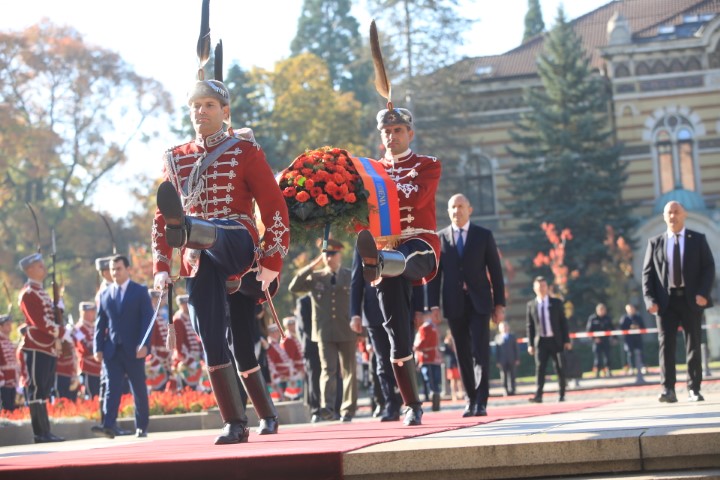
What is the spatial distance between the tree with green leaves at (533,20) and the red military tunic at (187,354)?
60501mm

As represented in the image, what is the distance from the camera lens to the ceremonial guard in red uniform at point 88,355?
937 inches

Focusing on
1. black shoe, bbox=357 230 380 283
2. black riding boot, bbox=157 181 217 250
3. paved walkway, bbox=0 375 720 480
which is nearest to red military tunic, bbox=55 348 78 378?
black shoe, bbox=357 230 380 283

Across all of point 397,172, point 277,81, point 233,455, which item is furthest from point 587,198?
point 233,455

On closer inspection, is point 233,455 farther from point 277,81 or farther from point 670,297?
point 277,81

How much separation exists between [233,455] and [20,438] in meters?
9.47

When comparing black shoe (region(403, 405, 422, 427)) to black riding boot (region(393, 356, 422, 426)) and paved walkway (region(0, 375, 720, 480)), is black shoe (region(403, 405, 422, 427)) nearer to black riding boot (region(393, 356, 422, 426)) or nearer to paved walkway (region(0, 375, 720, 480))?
black riding boot (region(393, 356, 422, 426))

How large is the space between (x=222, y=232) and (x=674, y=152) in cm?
4805

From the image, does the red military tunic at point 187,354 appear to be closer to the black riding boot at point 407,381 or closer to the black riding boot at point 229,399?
the black riding boot at point 407,381

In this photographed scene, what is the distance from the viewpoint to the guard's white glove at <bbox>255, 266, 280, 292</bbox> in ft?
30.3

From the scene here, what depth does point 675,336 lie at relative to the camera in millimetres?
14297

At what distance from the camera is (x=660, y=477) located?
694 centimetres

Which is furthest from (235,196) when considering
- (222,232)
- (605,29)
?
(605,29)

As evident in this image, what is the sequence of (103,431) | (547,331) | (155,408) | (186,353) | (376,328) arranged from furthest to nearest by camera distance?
1. (186,353)
2. (547,331)
3. (155,408)
4. (103,431)
5. (376,328)

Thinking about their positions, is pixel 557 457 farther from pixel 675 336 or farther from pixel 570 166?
pixel 570 166
